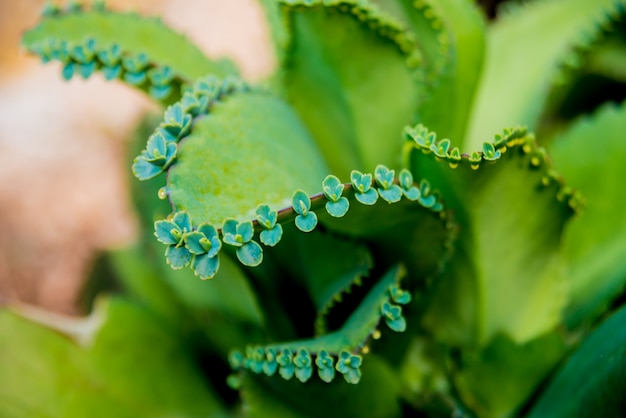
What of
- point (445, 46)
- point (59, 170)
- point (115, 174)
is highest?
point (445, 46)

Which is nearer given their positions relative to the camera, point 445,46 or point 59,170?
point 445,46

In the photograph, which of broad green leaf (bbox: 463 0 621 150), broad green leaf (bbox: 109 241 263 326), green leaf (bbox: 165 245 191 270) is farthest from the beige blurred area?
green leaf (bbox: 165 245 191 270)

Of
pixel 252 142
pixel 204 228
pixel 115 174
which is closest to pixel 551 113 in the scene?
pixel 252 142

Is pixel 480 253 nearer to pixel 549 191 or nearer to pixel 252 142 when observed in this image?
pixel 549 191

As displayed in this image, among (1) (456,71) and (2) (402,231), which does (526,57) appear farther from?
(2) (402,231)

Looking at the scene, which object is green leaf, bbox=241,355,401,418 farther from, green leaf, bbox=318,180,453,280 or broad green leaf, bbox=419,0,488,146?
broad green leaf, bbox=419,0,488,146

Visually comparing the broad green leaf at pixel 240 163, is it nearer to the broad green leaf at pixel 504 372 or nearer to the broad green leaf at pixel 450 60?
the broad green leaf at pixel 450 60
